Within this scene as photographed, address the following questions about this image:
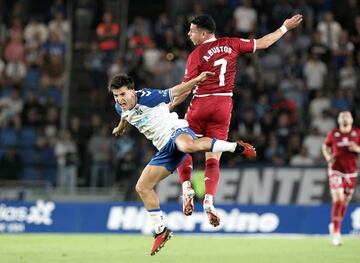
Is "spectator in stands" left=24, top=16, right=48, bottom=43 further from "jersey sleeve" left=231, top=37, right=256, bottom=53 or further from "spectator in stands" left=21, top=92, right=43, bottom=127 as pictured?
"jersey sleeve" left=231, top=37, right=256, bottom=53

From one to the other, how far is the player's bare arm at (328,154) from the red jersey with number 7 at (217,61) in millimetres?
4857

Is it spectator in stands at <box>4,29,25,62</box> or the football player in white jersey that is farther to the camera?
spectator in stands at <box>4,29,25,62</box>

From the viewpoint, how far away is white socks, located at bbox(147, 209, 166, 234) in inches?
532

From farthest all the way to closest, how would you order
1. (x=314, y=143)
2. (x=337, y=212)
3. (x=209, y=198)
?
(x=314, y=143), (x=337, y=212), (x=209, y=198)

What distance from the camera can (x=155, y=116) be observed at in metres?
13.6

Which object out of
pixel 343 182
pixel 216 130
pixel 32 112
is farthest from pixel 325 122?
pixel 216 130

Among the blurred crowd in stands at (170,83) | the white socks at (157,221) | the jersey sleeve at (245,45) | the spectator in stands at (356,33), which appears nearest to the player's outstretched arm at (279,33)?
the jersey sleeve at (245,45)

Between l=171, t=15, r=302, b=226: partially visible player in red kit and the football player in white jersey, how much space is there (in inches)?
28.1

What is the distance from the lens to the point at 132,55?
2577cm

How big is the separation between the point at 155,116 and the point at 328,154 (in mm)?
6267

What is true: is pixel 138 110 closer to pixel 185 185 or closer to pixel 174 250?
pixel 185 185

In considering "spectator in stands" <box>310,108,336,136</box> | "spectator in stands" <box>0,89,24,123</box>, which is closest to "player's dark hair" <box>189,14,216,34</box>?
"spectator in stands" <box>310,108,336,136</box>

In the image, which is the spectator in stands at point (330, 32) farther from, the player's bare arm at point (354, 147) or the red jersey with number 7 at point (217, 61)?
the red jersey with number 7 at point (217, 61)

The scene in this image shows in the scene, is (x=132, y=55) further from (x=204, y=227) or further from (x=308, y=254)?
(x=308, y=254)
